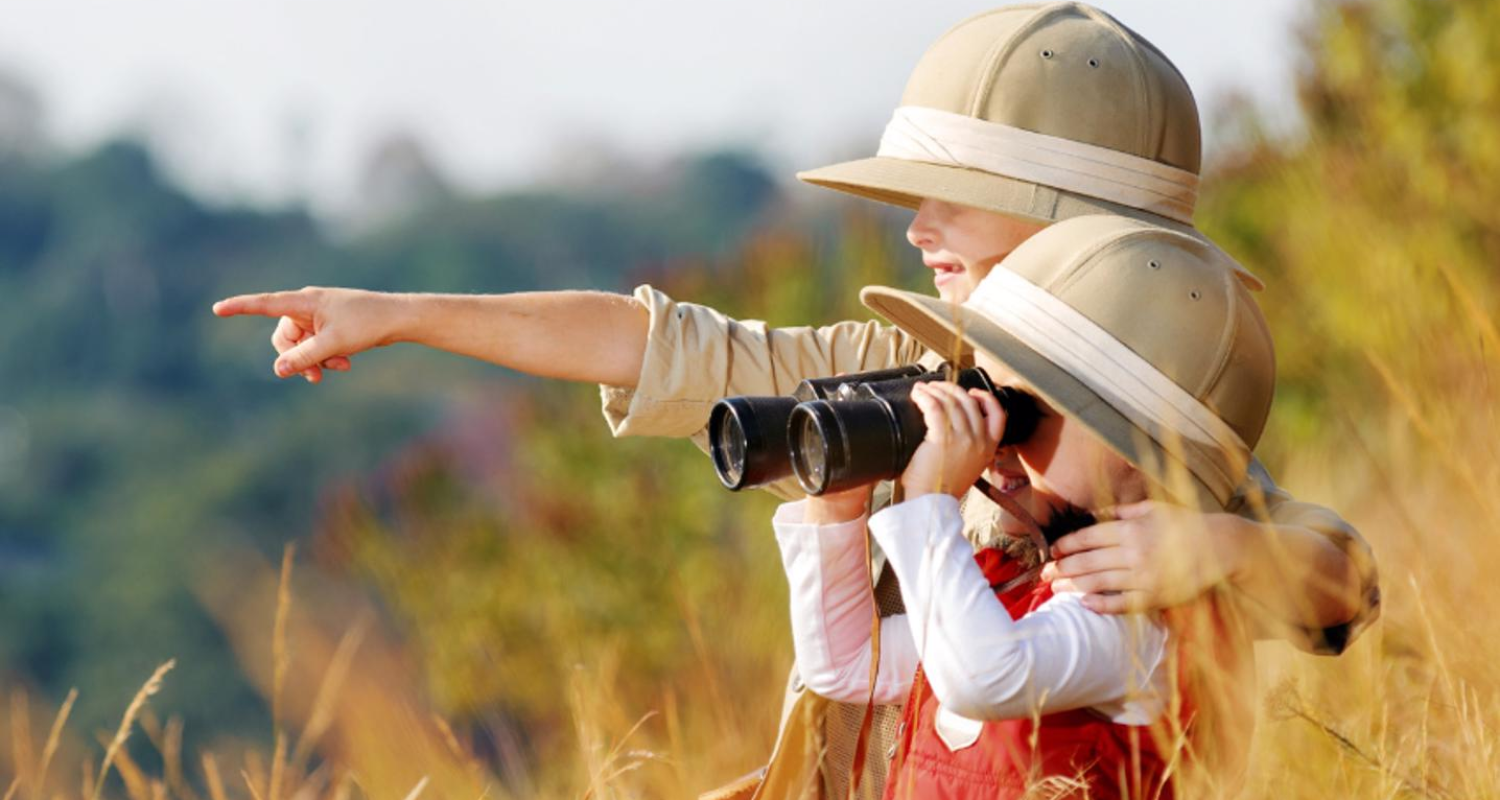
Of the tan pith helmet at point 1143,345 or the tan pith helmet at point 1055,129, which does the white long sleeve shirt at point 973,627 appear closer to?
the tan pith helmet at point 1143,345

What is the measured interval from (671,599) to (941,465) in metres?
10.1

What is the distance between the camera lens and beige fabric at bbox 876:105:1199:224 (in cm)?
199

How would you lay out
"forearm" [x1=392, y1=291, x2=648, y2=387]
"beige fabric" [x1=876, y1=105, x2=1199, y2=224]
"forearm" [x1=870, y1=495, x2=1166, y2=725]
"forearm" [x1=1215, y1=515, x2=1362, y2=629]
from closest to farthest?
"forearm" [x1=870, y1=495, x2=1166, y2=725], "forearm" [x1=1215, y1=515, x2=1362, y2=629], "beige fabric" [x1=876, y1=105, x2=1199, y2=224], "forearm" [x1=392, y1=291, x2=648, y2=387]

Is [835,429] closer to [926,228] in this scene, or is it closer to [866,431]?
[866,431]

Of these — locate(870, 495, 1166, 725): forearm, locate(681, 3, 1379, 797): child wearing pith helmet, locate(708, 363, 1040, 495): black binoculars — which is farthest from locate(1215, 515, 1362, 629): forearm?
locate(708, 363, 1040, 495): black binoculars

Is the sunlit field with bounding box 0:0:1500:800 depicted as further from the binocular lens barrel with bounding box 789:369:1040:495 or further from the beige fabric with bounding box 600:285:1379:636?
the binocular lens barrel with bounding box 789:369:1040:495

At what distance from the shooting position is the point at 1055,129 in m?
2.01

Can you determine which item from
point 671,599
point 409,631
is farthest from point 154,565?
point 671,599

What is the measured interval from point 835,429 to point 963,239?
0.47 m

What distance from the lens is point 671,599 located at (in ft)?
38.2

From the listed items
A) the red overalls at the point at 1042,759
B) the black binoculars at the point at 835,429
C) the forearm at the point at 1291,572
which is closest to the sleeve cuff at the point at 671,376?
the black binoculars at the point at 835,429

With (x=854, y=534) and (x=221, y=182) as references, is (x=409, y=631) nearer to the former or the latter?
(x=854, y=534)

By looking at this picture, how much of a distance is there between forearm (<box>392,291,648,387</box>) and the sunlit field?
280mm

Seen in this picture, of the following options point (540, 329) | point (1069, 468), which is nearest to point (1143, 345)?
point (1069, 468)
